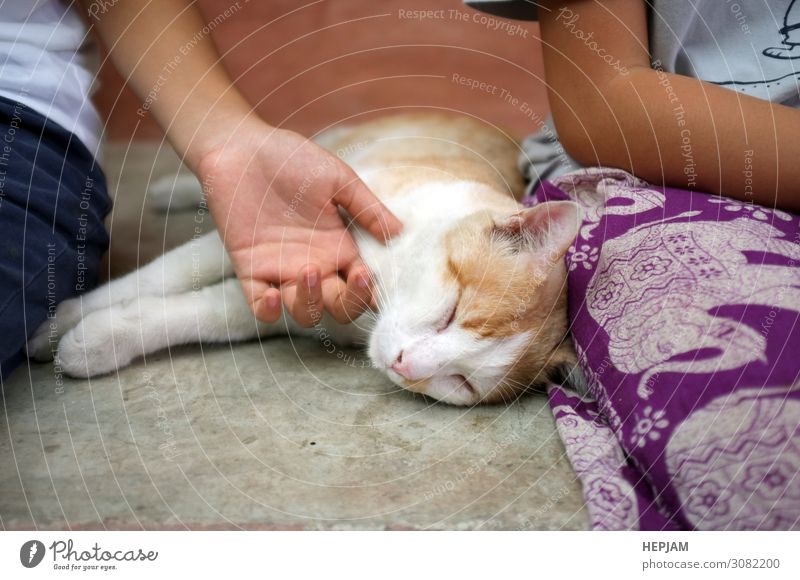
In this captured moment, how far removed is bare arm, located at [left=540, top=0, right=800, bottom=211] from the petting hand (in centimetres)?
46

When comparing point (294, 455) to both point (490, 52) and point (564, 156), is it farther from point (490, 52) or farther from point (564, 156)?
point (490, 52)

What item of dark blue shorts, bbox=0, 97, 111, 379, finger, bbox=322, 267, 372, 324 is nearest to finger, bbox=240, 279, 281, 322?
finger, bbox=322, 267, 372, 324

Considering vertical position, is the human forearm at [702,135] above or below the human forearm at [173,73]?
below

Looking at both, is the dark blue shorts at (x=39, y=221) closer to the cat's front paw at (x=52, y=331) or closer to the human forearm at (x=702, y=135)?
the cat's front paw at (x=52, y=331)

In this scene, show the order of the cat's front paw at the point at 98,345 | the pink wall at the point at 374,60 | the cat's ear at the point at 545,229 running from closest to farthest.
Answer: the cat's ear at the point at 545,229, the cat's front paw at the point at 98,345, the pink wall at the point at 374,60

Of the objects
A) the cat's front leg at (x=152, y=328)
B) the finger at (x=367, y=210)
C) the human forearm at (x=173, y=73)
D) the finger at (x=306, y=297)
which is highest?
the human forearm at (x=173, y=73)

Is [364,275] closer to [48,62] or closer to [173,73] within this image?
[173,73]

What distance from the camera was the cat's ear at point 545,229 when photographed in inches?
44.1

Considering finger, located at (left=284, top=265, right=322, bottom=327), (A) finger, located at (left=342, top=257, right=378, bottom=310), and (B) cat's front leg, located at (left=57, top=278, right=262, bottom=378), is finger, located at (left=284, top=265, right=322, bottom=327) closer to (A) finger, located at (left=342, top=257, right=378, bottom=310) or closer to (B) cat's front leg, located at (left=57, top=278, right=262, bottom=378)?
(A) finger, located at (left=342, top=257, right=378, bottom=310)

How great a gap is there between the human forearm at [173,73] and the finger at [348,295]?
1.17 ft

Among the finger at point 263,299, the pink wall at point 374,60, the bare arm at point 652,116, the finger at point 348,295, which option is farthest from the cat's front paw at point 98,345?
the pink wall at point 374,60

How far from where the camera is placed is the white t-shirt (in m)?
1.24

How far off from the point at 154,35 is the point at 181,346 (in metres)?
0.61

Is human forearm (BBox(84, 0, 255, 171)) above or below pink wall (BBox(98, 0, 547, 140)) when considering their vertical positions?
above
